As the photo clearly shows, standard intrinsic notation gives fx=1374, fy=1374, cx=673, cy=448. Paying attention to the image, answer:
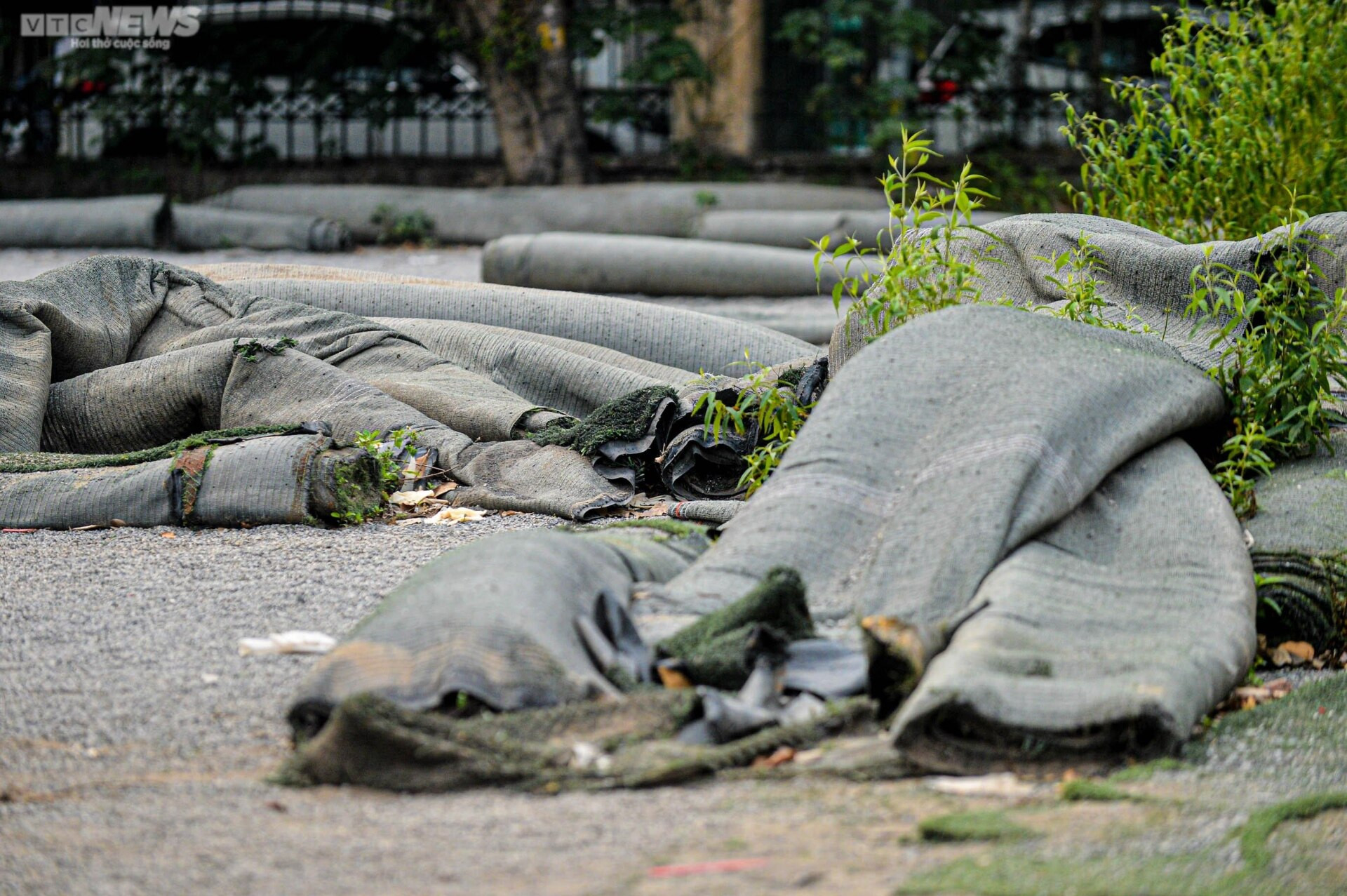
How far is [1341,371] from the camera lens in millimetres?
3227

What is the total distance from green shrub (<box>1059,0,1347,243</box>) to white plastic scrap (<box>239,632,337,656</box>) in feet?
9.33

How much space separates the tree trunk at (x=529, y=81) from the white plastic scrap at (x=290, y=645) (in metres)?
8.60

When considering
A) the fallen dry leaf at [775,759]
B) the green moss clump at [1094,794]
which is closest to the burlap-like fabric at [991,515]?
the green moss clump at [1094,794]

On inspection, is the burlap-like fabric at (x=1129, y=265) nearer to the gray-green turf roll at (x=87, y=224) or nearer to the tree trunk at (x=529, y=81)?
the tree trunk at (x=529, y=81)

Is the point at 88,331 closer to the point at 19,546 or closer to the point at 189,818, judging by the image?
the point at 19,546

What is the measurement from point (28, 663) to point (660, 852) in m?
1.44

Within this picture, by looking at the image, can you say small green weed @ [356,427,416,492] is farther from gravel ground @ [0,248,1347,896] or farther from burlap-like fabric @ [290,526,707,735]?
burlap-like fabric @ [290,526,707,735]

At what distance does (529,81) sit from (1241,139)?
7452 millimetres

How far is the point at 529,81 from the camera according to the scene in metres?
10.9

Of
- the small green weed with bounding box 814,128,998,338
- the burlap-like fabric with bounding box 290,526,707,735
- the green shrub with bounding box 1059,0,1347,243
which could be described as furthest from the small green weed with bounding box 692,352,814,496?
the green shrub with bounding box 1059,0,1347,243

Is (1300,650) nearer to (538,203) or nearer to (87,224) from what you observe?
(538,203)

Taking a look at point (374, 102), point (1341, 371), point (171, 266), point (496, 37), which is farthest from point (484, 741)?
point (374, 102)

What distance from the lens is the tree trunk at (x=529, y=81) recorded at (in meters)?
10.5

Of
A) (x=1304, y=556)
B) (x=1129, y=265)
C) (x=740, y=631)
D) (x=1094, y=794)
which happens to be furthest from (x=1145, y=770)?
(x=1129, y=265)
